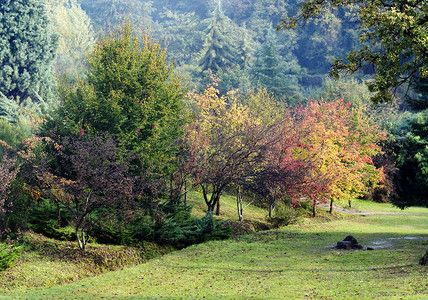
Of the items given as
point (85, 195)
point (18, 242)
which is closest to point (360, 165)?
point (85, 195)

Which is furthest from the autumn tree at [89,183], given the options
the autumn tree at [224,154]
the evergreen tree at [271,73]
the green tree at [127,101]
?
the evergreen tree at [271,73]

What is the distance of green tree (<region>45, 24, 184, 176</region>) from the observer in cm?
2073

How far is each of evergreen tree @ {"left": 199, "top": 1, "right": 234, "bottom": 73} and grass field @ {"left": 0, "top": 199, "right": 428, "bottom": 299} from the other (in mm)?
48230

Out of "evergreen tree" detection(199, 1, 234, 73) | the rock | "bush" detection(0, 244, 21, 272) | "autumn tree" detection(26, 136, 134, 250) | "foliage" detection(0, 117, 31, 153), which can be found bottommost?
the rock

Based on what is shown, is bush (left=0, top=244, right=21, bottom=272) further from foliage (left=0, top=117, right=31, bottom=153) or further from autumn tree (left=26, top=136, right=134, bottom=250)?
foliage (left=0, top=117, right=31, bottom=153)

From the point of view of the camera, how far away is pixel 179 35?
82312 mm

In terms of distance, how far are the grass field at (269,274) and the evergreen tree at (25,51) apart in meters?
29.5

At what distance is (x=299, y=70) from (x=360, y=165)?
53.0 meters

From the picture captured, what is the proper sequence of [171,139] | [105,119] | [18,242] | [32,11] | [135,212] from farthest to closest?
[32,11], [171,139], [105,119], [135,212], [18,242]

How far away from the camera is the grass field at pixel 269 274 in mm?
10826

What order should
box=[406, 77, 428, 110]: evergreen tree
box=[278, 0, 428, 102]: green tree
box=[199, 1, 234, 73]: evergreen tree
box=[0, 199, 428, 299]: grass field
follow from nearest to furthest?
box=[278, 0, 428, 102]: green tree → box=[0, 199, 428, 299]: grass field → box=[406, 77, 428, 110]: evergreen tree → box=[199, 1, 234, 73]: evergreen tree

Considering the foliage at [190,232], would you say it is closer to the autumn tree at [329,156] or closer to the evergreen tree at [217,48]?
the autumn tree at [329,156]

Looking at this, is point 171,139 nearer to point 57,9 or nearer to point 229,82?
point 229,82

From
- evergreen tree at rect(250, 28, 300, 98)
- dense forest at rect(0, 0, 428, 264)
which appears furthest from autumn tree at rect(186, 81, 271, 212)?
evergreen tree at rect(250, 28, 300, 98)
